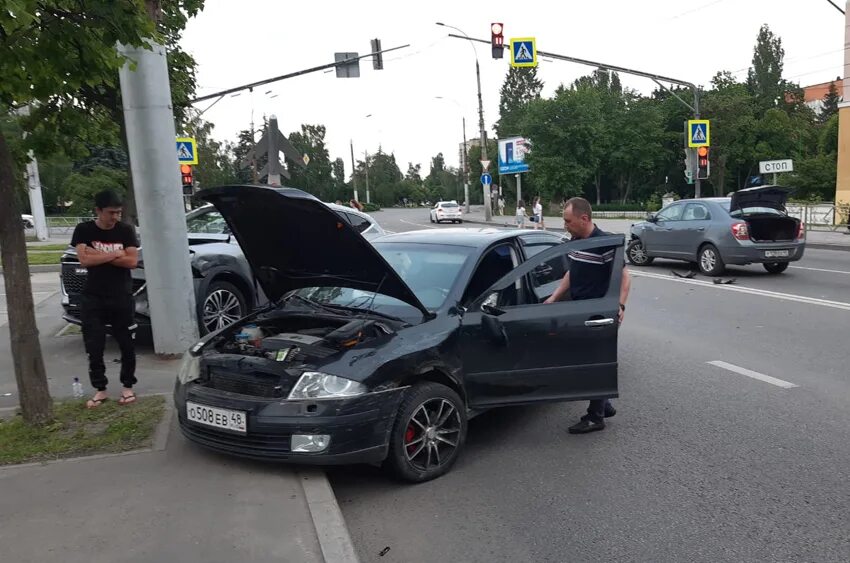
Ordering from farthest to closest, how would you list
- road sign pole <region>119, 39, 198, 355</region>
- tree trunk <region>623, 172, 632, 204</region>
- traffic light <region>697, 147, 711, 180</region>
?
tree trunk <region>623, 172, 632, 204</region>, traffic light <region>697, 147, 711, 180</region>, road sign pole <region>119, 39, 198, 355</region>

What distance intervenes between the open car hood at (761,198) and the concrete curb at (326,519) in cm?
1212

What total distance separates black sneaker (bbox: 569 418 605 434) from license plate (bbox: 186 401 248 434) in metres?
2.53

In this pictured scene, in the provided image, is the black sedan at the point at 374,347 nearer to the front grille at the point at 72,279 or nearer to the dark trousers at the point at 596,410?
the dark trousers at the point at 596,410

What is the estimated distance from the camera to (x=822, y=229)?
26.1 m

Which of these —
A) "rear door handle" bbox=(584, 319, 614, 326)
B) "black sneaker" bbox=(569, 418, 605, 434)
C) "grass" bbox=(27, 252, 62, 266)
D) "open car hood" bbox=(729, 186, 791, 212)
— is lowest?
"black sneaker" bbox=(569, 418, 605, 434)

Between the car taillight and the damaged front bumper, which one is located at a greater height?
the car taillight

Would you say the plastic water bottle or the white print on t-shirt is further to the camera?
the plastic water bottle

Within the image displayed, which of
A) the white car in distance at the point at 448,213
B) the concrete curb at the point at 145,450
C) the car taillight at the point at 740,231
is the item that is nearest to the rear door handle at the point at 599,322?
the concrete curb at the point at 145,450

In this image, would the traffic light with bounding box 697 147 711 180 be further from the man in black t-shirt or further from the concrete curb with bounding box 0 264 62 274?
the man in black t-shirt

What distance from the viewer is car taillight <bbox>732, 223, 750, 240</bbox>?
13406mm

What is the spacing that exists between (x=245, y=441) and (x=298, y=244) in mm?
1495

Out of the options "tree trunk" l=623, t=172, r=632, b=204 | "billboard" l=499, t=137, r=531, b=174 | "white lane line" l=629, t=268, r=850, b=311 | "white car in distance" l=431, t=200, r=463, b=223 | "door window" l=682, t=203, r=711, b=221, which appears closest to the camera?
"white lane line" l=629, t=268, r=850, b=311

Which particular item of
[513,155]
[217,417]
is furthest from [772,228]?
[513,155]

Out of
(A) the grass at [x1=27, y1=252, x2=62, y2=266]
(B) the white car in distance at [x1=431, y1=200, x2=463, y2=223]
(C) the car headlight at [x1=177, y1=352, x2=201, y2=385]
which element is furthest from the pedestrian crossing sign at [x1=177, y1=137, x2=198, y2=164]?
(B) the white car in distance at [x1=431, y1=200, x2=463, y2=223]
